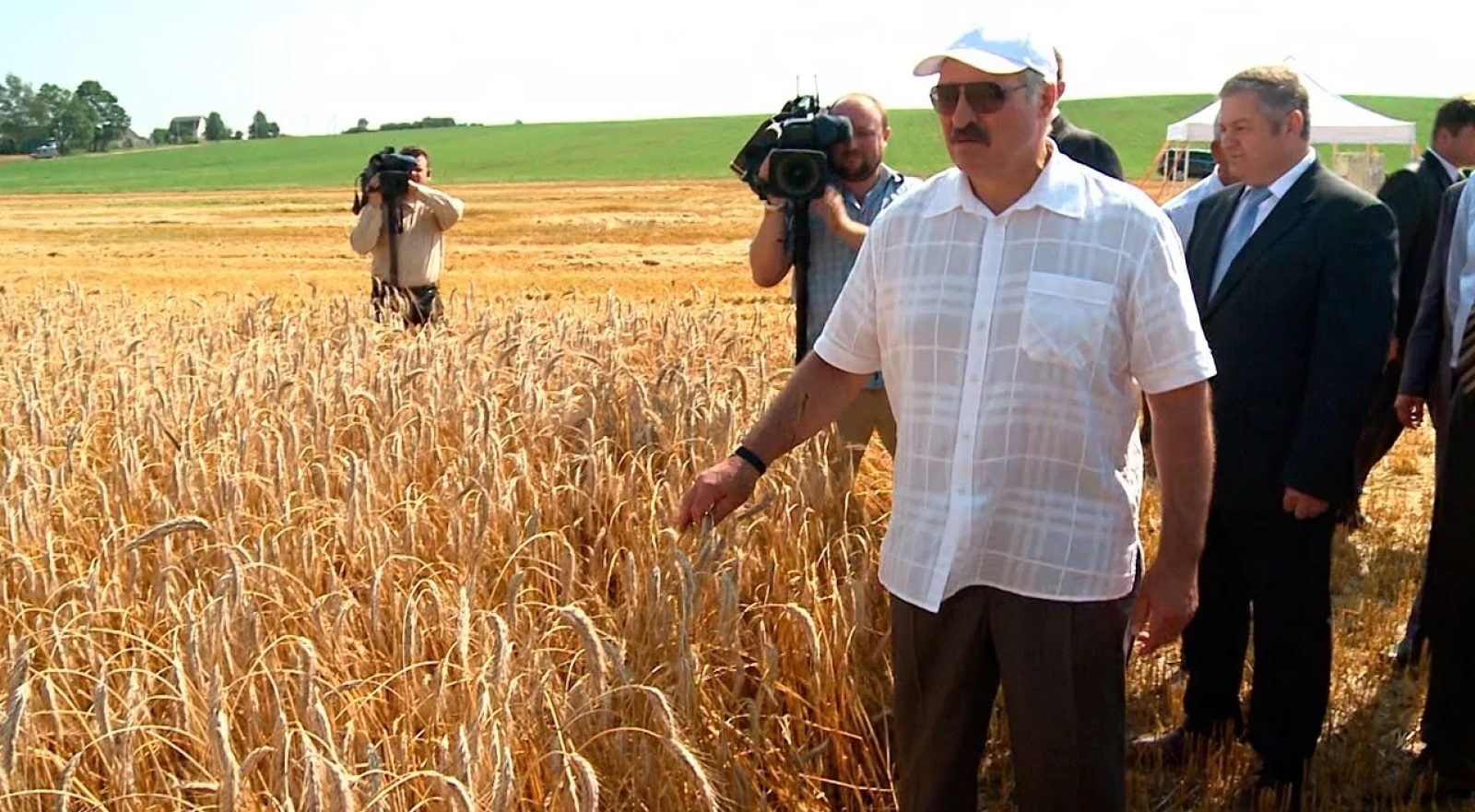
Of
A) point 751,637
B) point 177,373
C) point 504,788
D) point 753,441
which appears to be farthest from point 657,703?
point 177,373

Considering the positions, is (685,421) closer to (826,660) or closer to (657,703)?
(826,660)

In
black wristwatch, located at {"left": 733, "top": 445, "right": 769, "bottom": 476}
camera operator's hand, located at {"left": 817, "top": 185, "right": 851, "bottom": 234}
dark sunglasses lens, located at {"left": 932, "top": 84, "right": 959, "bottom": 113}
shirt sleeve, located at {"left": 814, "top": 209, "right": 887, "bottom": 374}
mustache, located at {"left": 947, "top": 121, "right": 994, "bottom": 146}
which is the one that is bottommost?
black wristwatch, located at {"left": 733, "top": 445, "right": 769, "bottom": 476}

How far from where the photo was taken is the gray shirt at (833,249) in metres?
3.93

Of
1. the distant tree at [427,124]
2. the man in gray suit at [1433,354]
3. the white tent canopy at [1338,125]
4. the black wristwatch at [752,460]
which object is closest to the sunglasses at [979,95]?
the black wristwatch at [752,460]

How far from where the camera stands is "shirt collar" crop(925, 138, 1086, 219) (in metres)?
1.99

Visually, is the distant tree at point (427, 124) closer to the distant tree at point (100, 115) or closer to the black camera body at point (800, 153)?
the distant tree at point (100, 115)

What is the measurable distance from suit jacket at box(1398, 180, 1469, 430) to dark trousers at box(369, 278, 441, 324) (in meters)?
4.54

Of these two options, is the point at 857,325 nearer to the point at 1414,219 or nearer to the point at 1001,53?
the point at 1001,53

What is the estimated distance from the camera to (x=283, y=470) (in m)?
3.16

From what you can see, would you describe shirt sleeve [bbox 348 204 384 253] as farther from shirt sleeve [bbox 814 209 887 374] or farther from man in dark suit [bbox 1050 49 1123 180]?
shirt sleeve [bbox 814 209 887 374]

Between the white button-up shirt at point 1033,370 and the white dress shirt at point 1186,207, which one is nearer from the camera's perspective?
the white button-up shirt at point 1033,370

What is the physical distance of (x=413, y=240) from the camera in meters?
6.77

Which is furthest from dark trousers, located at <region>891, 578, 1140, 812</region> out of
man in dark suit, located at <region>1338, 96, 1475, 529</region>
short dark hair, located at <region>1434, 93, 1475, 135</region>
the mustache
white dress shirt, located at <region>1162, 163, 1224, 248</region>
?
short dark hair, located at <region>1434, 93, 1475, 135</region>

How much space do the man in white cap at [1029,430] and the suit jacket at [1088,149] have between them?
6.17ft
